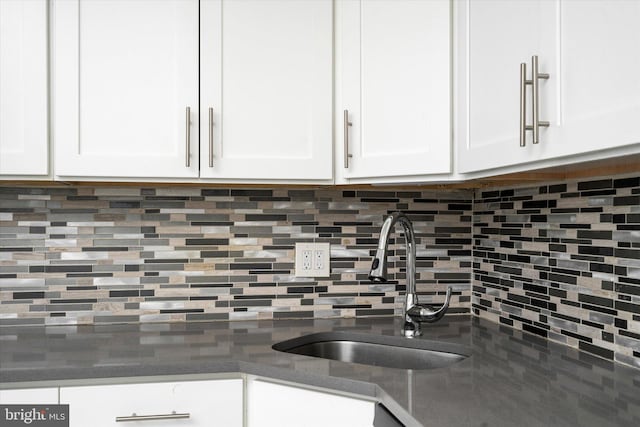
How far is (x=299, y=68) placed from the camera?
1.79 m

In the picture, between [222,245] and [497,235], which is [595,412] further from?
[222,245]

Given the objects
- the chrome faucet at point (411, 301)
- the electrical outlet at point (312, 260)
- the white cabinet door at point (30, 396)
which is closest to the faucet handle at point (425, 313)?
the chrome faucet at point (411, 301)

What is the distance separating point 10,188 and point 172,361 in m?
0.96

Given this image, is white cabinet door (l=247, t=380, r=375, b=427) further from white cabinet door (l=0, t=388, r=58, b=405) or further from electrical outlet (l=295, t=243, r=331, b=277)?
electrical outlet (l=295, t=243, r=331, b=277)

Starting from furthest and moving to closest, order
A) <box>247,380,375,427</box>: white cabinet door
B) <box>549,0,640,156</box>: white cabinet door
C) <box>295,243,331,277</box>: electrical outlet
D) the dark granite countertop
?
<box>295,243,331,277</box>: electrical outlet < <box>247,380,375,427</box>: white cabinet door < the dark granite countertop < <box>549,0,640,156</box>: white cabinet door

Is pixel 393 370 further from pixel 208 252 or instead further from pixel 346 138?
pixel 208 252

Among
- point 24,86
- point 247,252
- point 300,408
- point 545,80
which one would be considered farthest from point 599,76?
point 24,86

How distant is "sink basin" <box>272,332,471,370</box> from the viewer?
1715 mm

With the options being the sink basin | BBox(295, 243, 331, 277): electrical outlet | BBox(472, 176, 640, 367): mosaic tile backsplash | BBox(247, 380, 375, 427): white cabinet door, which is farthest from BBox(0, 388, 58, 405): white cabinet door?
BBox(472, 176, 640, 367): mosaic tile backsplash

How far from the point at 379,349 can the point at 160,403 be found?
2.31 feet

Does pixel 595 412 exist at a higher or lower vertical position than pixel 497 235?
lower

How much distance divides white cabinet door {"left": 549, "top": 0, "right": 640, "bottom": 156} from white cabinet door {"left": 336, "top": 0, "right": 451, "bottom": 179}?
0.52 metres

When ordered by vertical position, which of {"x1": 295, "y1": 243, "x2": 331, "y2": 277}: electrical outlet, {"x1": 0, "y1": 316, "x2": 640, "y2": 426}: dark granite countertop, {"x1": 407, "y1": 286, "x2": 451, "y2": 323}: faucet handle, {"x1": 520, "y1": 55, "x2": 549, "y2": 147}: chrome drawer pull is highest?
{"x1": 520, "y1": 55, "x2": 549, "y2": 147}: chrome drawer pull

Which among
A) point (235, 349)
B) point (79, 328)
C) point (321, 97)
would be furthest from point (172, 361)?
point (321, 97)
